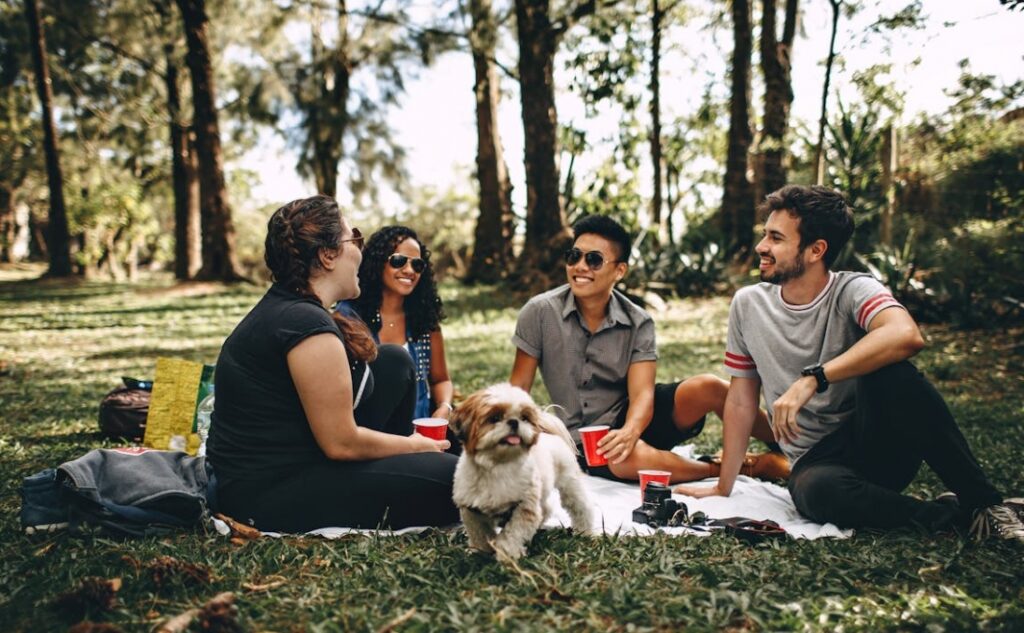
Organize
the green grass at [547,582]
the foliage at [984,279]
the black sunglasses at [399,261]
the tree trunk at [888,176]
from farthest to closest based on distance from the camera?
1. the tree trunk at [888,176]
2. the foliage at [984,279]
3. the black sunglasses at [399,261]
4. the green grass at [547,582]

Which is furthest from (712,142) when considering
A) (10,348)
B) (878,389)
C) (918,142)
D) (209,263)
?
(878,389)

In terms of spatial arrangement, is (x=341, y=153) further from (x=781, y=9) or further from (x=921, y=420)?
(x=921, y=420)

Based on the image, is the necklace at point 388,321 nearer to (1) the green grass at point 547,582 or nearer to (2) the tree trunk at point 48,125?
(1) the green grass at point 547,582

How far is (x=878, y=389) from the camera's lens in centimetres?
322

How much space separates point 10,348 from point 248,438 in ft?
29.5

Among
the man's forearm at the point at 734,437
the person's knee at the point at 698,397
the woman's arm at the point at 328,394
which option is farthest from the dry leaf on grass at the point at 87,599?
the person's knee at the point at 698,397

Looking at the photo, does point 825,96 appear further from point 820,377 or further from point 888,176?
point 820,377

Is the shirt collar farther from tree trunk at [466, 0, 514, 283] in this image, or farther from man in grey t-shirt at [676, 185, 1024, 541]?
tree trunk at [466, 0, 514, 283]

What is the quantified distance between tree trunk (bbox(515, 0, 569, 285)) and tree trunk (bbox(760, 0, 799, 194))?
14.5 ft

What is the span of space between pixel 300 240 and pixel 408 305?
1793 mm

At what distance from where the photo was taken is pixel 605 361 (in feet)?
14.2

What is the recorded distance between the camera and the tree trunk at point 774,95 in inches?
574

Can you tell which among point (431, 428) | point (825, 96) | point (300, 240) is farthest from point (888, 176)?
point (300, 240)

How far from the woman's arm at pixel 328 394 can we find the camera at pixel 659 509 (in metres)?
1.44
